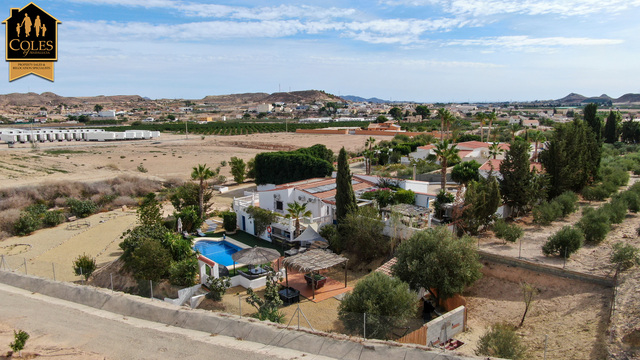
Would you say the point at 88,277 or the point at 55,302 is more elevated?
the point at 55,302

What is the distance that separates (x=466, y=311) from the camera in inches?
626

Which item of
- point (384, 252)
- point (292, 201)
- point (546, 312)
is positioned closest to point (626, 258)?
point (546, 312)

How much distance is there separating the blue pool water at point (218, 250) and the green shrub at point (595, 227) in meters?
18.1

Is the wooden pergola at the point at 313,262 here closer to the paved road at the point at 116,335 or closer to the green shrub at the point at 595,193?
the paved road at the point at 116,335

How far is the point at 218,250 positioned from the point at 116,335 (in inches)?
512

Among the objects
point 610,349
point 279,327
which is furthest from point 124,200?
point 610,349

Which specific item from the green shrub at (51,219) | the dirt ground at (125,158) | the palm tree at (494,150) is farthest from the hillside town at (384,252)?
the dirt ground at (125,158)

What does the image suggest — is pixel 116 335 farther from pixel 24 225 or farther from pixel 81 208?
pixel 81 208

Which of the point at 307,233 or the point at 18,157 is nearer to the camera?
the point at 307,233

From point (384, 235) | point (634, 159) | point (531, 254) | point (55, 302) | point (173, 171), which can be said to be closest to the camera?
point (55, 302)

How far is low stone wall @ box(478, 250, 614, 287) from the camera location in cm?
1634

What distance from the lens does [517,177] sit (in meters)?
25.3

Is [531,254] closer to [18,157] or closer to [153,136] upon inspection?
[18,157]

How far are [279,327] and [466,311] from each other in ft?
26.7
